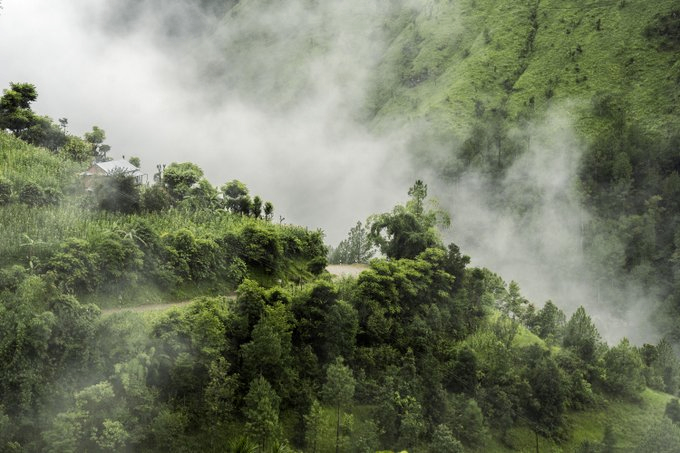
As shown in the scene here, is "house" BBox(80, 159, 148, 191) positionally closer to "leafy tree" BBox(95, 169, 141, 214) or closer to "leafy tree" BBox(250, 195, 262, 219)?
"leafy tree" BBox(95, 169, 141, 214)

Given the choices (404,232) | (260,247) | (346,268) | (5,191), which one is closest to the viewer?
(5,191)

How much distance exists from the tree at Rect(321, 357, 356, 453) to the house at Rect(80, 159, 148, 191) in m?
16.8

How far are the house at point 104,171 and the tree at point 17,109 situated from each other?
233 inches

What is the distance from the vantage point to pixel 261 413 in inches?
837

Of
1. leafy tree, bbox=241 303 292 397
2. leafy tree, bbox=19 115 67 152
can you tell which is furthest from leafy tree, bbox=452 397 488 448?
leafy tree, bbox=19 115 67 152

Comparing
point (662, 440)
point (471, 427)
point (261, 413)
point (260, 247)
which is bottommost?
point (261, 413)

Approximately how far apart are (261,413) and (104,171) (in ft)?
96.4

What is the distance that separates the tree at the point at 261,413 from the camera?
69.3ft

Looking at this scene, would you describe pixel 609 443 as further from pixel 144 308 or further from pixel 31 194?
pixel 31 194

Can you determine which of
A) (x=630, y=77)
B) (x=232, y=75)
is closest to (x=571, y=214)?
(x=630, y=77)

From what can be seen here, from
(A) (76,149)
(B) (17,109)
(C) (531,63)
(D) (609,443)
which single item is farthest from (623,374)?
(C) (531,63)

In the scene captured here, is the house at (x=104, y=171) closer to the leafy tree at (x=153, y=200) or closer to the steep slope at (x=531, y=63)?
the leafy tree at (x=153, y=200)

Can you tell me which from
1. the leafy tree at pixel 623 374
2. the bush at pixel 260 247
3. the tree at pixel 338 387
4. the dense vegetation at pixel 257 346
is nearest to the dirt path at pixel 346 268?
the dense vegetation at pixel 257 346

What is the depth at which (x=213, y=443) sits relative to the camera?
69.6 ft
